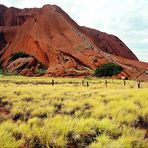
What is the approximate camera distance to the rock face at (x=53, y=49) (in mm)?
73062

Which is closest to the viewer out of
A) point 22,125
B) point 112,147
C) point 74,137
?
point 112,147

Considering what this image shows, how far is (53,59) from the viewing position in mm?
77000

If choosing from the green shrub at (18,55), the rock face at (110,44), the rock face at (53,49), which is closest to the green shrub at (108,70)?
the rock face at (53,49)

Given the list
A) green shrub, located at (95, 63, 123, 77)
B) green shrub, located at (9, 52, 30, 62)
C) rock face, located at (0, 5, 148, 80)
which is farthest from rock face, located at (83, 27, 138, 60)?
green shrub, located at (95, 63, 123, 77)

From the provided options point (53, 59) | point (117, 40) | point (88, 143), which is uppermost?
point (117, 40)

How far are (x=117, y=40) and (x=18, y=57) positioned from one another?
46.4 metres

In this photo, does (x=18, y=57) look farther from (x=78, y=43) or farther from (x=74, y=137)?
(x=74, y=137)

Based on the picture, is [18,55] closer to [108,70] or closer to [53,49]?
[53,49]

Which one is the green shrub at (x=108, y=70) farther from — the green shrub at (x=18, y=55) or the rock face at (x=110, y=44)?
the rock face at (x=110, y=44)

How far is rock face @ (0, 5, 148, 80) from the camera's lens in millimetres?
73062

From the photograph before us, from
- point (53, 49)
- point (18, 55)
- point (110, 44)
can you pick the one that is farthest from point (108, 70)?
point (110, 44)

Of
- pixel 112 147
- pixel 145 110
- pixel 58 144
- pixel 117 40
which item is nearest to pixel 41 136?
pixel 58 144

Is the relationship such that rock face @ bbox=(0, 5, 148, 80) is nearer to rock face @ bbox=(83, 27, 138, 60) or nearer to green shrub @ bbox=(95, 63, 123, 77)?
green shrub @ bbox=(95, 63, 123, 77)

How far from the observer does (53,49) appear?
79000 millimetres
